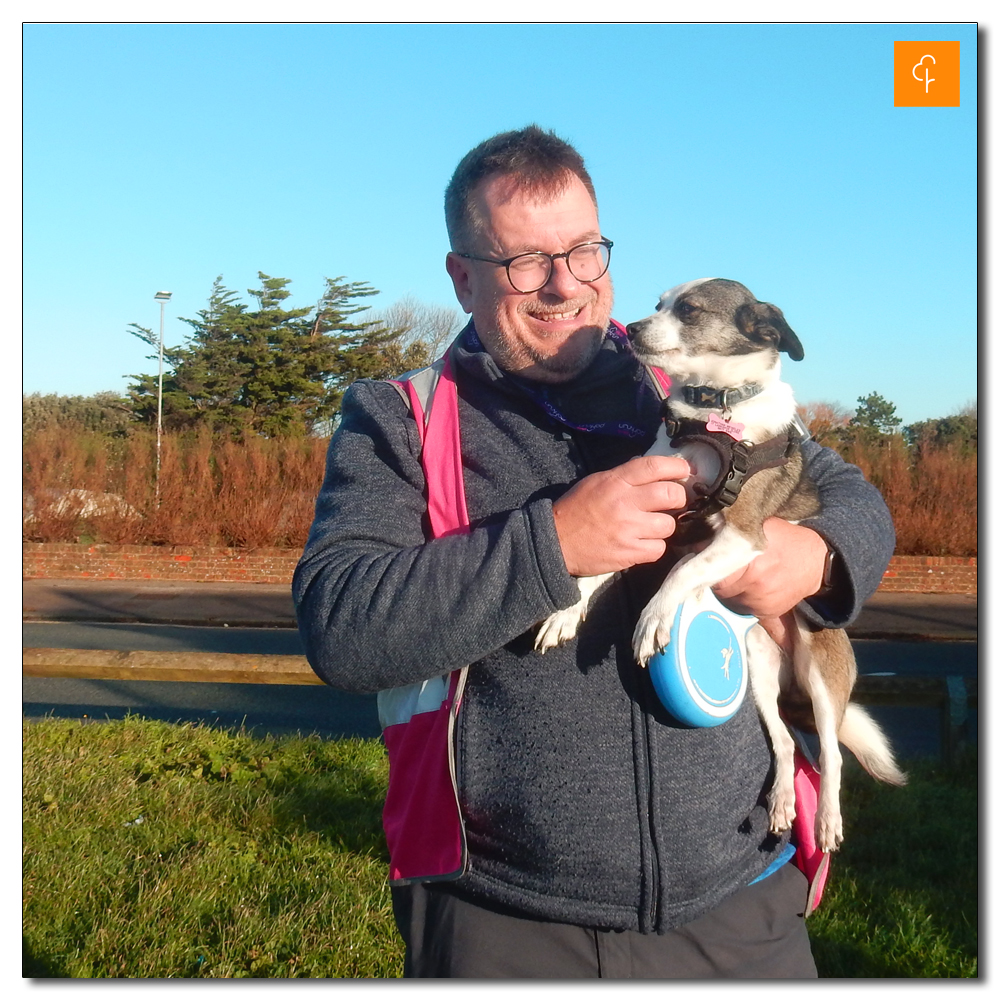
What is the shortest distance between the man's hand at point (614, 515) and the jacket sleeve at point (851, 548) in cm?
45

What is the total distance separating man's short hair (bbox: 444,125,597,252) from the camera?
201cm

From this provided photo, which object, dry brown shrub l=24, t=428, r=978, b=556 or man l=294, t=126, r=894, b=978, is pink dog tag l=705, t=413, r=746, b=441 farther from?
dry brown shrub l=24, t=428, r=978, b=556

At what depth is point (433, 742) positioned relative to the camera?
5.70 feet

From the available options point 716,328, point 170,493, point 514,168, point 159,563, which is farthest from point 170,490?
point 514,168

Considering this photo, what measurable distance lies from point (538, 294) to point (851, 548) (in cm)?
85

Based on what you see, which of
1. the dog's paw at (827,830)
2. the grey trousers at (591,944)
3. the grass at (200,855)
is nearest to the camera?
the grey trousers at (591,944)

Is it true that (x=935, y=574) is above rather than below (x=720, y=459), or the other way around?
below

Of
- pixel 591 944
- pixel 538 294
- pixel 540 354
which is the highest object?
pixel 538 294

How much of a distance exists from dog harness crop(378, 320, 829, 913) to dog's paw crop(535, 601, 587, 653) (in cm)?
15

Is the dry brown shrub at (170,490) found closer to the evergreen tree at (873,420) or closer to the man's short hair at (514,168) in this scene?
the evergreen tree at (873,420)

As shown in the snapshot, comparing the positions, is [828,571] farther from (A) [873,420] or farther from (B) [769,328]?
(A) [873,420]

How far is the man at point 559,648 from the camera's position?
1617 mm

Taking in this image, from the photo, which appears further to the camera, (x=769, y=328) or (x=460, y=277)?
(x=769, y=328)

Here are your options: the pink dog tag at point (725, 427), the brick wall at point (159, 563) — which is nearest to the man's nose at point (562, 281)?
the pink dog tag at point (725, 427)
